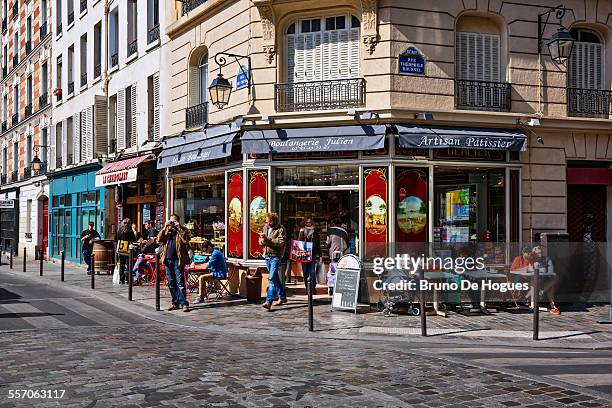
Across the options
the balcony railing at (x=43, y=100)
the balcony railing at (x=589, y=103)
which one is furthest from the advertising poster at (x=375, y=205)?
the balcony railing at (x=43, y=100)

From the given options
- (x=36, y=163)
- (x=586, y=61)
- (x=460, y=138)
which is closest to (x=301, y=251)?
(x=460, y=138)

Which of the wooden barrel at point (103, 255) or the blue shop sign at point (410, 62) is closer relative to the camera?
the blue shop sign at point (410, 62)

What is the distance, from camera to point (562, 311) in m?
12.9

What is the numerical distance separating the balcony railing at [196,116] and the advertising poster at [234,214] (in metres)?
2.12

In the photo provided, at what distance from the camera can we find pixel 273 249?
42.1 feet

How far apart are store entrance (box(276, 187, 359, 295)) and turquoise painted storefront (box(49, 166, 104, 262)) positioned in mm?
10845

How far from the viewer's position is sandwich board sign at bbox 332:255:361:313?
484 inches

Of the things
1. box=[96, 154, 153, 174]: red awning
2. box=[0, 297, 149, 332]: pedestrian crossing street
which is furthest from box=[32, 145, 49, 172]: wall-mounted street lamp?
box=[0, 297, 149, 332]: pedestrian crossing street

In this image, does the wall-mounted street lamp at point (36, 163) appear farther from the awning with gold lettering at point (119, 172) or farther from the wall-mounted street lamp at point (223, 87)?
the wall-mounted street lamp at point (223, 87)

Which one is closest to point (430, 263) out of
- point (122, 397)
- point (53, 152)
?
point (122, 397)

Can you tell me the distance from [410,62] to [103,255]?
11556mm

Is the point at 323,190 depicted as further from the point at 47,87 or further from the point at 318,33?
the point at 47,87

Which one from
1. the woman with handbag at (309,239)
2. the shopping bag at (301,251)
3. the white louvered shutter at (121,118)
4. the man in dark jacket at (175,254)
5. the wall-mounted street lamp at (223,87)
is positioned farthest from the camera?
the white louvered shutter at (121,118)

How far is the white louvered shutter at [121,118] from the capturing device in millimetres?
21828
